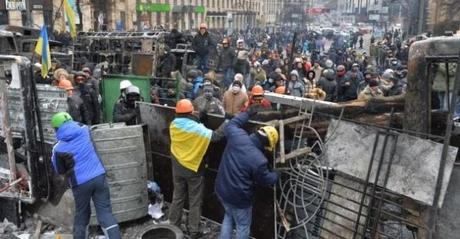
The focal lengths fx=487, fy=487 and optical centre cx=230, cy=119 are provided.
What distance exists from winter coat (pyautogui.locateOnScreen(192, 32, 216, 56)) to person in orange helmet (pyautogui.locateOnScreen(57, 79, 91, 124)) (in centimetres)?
662

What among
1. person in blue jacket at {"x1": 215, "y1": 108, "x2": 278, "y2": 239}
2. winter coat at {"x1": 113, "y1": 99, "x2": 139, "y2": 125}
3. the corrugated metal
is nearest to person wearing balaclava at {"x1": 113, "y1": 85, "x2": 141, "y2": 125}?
winter coat at {"x1": 113, "y1": 99, "x2": 139, "y2": 125}

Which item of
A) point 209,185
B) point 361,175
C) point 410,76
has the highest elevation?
point 410,76

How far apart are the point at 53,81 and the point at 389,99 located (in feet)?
21.7

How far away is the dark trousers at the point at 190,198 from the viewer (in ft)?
19.5

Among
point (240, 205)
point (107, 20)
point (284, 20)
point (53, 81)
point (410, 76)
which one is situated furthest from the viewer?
point (284, 20)

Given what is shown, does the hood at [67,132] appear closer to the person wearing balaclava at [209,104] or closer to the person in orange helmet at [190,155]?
the person in orange helmet at [190,155]

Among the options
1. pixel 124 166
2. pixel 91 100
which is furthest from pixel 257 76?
pixel 124 166

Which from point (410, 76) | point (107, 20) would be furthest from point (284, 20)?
point (410, 76)

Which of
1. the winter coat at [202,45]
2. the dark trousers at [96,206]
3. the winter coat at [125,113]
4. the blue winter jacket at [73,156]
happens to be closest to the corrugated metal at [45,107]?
the blue winter jacket at [73,156]

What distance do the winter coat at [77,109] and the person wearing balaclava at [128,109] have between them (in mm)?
629

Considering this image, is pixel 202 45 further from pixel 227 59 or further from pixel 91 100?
pixel 91 100

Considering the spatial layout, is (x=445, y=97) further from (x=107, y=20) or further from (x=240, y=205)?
(x=107, y=20)

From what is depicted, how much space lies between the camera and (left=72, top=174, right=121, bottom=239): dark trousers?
544cm

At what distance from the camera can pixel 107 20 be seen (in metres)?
36.3
